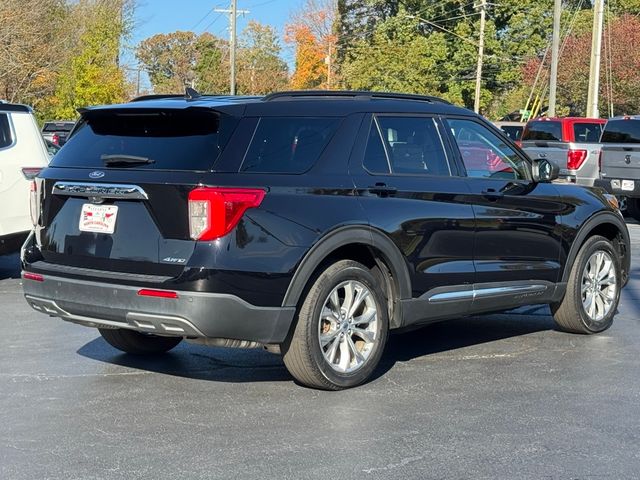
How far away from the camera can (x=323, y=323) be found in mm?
5992

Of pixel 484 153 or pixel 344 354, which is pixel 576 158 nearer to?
pixel 484 153

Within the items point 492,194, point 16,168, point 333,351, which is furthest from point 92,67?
point 333,351

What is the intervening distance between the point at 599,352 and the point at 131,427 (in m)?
3.79

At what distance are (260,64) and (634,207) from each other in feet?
198

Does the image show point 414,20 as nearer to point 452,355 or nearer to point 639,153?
point 639,153

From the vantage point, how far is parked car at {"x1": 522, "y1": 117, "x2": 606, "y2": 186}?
19438 millimetres

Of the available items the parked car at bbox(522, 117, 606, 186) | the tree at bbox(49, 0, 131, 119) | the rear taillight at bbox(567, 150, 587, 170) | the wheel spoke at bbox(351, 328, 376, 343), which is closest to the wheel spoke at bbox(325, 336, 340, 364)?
the wheel spoke at bbox(351, 328, 376, 343)

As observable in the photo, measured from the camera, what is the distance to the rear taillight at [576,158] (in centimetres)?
1944

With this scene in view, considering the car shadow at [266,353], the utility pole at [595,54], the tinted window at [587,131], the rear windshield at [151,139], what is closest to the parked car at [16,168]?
the car shadow at [266,353]

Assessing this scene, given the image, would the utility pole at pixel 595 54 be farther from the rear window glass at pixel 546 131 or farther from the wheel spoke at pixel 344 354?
the wheel spoke at pixel 344 354

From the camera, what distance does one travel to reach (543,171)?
750cm

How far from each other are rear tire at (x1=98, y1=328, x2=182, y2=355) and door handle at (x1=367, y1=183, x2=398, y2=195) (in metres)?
1.83

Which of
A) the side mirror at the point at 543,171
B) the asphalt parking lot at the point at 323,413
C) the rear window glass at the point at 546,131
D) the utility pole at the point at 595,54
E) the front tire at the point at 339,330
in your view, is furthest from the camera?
the utility pole at the point at 595,54

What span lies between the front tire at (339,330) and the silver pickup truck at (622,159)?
12.4 metres
